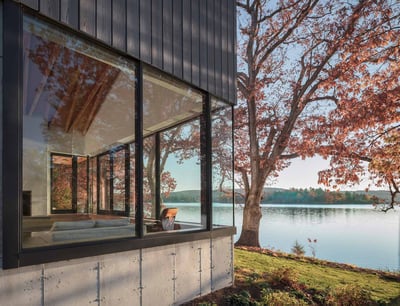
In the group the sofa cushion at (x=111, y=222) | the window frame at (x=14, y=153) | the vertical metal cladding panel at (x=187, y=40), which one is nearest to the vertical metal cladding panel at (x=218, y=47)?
the vertical metal cladding panel at (x=187, y=40)

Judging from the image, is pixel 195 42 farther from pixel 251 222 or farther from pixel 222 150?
pixel 251 222

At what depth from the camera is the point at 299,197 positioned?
15547 millimetres

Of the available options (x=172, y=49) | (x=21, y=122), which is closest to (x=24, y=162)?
(x=21, y=122)

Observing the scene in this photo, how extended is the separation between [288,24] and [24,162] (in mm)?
11679

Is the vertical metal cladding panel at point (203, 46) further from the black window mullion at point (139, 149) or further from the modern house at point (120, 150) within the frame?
the black window mullion at point (139, 149)

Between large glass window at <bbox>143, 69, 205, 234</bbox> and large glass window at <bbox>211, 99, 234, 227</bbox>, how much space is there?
338 mm

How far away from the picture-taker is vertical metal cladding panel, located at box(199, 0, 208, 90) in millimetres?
5453

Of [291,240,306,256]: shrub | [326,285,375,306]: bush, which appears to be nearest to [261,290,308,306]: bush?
[326,285,375,306]: bush

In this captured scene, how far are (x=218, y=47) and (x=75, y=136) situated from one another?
4.53 m

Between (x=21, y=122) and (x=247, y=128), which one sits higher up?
(x=247, y=128)

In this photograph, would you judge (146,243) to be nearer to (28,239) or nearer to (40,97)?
(28,239)

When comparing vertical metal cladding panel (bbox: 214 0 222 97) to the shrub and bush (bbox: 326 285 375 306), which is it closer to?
bush (bbox: 326 285 375 306)

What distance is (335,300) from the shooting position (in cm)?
521

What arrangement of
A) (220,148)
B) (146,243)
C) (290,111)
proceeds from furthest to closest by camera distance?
(290,111) < (220,148) < (146,243)
